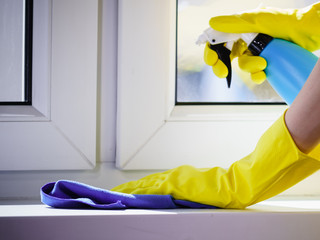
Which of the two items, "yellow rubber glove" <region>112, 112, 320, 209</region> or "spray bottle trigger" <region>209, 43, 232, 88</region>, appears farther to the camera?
"spray bottle trigger" <region>209, 43, 232, 88</region>

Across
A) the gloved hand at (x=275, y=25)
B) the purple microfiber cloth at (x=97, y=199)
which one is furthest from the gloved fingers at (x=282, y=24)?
the purple microfiber cloth at (x=97, y=199)

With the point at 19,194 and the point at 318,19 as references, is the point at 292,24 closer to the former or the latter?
the point at 318,19

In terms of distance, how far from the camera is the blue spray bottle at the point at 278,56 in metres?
0.55

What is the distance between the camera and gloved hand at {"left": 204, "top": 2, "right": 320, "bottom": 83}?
1.82 ft

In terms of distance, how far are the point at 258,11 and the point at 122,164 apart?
12.3 inches

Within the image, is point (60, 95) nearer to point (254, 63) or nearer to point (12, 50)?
point (12, 50)

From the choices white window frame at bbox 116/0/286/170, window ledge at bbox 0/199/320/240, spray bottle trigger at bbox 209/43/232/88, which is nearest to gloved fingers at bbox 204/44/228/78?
spray bottle trigger at bbox 209/43/232/88

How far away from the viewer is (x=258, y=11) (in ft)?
1.88

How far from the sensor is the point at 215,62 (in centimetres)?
61

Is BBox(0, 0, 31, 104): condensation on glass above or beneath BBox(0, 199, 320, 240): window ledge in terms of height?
above

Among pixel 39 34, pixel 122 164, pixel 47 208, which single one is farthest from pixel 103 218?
pixel 39 34

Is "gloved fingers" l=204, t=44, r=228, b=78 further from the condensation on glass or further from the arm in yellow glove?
the condensation on glass

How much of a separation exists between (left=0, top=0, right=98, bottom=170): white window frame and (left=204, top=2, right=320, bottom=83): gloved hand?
219 mm

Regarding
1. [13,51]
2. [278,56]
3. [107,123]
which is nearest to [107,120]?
[107,123]
